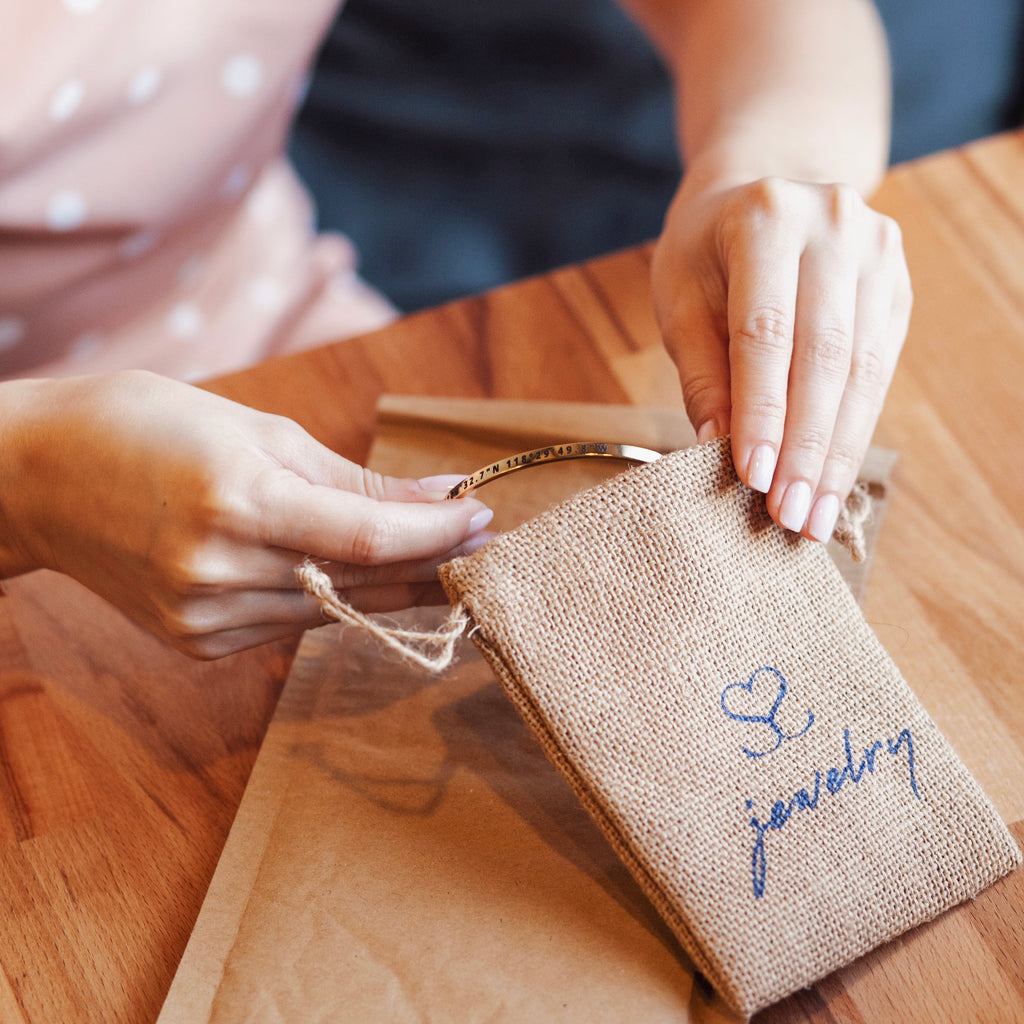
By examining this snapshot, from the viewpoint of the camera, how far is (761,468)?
44 centimetres

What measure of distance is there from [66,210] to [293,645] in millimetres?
344

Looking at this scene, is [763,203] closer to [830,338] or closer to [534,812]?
[830,338]

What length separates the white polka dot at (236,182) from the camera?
745 mm

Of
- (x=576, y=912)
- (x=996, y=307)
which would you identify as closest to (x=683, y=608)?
(x=576, y=912)

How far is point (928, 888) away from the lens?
413mm

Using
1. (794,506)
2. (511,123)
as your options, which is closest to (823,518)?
(794,506)

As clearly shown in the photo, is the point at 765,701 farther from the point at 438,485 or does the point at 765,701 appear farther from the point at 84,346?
the point at 84,346

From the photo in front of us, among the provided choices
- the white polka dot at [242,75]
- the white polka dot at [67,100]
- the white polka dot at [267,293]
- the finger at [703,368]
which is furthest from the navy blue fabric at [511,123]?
the finger at [703,368]

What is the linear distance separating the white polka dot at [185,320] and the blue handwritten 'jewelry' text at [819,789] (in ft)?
1.98

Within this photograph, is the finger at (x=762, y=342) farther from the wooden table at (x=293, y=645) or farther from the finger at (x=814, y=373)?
the wooden table at (x=293, y=645)

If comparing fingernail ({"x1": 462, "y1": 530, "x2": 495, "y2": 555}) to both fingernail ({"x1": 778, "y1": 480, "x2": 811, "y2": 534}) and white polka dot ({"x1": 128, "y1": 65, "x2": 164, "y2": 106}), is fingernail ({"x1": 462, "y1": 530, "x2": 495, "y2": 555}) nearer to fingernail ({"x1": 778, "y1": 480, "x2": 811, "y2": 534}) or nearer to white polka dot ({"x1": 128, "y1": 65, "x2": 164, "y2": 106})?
fingernail ({"x1": 778, "y1": 480, "x2": 811, "y2": 534})

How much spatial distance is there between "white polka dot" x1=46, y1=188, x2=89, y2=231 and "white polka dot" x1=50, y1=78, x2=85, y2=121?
5 cm

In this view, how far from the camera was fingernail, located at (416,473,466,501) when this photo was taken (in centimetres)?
46

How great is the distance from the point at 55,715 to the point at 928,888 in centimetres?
46
